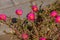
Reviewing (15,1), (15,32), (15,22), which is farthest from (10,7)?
(15,32)

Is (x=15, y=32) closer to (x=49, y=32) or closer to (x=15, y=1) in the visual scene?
(x=49, y=32)

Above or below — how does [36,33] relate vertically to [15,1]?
below

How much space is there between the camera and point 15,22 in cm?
287

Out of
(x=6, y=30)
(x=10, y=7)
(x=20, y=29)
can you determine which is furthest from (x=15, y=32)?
(x=10, y=7)

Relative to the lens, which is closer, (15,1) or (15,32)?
(15,32)

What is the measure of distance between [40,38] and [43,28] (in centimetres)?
25

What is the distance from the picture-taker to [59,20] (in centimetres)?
239

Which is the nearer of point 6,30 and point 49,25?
point 49,25

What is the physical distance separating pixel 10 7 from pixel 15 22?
536 mm

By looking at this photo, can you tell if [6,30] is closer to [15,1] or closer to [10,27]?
[10,27]

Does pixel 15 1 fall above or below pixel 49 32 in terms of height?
above

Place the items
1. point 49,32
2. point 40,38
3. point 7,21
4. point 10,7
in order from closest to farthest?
point 40,38
point 49,32
point 7,21
point 10,7

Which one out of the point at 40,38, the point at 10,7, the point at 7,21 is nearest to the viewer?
the point at 40,38

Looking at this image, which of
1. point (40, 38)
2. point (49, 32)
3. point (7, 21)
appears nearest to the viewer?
point (40, 38)
